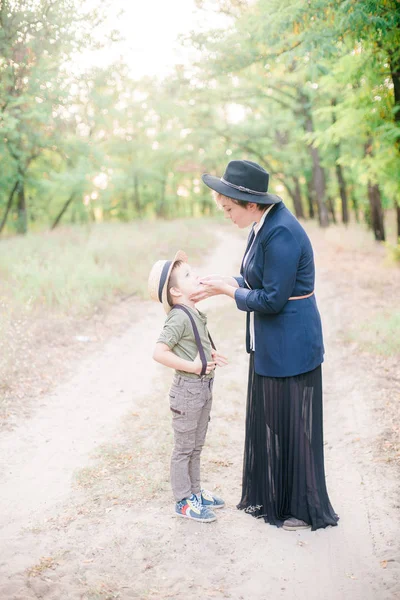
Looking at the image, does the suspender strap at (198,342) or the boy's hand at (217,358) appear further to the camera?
the boy's hand at (217,358)

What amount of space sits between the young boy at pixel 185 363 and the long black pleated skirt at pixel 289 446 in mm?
369

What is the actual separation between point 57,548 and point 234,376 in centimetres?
391

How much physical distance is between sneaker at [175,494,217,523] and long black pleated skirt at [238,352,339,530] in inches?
15.2

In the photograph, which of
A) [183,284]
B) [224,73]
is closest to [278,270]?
[183,284]

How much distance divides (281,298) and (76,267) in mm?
8002

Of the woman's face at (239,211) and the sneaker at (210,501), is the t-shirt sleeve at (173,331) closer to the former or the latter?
the woman's face at (239,211)

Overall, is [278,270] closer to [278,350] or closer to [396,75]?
[278,350]

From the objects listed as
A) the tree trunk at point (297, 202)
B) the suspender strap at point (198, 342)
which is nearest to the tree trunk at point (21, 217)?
the tree trunk at point (297, 202)

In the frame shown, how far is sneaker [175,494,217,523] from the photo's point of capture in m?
3.62

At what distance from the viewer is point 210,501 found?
150 inches

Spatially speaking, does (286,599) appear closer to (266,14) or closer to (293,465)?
(293,465)

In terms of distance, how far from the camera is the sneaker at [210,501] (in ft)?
12.5

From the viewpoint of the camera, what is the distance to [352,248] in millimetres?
15453

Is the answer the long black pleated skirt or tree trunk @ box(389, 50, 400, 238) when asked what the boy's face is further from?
tree trunk @ box(389, 50, 400, 238)
